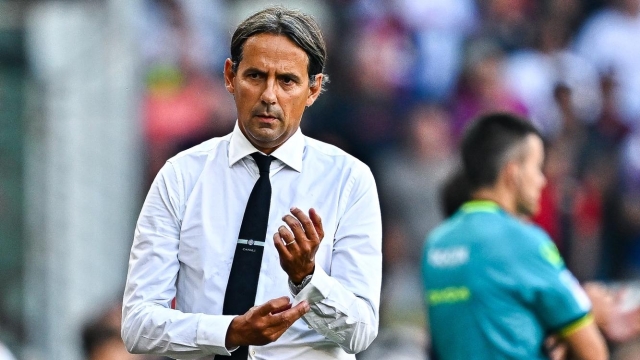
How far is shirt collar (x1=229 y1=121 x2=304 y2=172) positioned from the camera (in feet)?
12.4

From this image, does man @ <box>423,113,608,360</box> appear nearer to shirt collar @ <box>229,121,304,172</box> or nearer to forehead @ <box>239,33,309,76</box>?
shirt collar @ <box>229,121,304,172</box>

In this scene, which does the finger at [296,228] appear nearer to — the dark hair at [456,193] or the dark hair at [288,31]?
the dark hair at [288,31]

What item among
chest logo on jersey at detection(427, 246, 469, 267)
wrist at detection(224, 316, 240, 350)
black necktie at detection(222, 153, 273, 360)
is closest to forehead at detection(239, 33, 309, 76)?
black necktie at detection(222, 153, 273, 360)

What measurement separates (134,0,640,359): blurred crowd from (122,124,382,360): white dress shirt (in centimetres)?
510

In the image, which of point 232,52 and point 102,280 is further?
point 102,280

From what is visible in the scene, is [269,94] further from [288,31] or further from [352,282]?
[352,282]

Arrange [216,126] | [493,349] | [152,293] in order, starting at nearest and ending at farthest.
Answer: [152,293] → [493,349] → [216,126]

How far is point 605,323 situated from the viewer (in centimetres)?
559

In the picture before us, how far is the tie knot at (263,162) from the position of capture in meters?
3.77

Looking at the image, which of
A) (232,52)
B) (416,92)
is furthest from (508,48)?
(232,52)

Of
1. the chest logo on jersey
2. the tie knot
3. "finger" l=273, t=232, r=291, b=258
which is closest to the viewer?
"finger" l=273, t=232, r=291, b=258

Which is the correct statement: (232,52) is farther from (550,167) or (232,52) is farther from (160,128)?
(160,128)

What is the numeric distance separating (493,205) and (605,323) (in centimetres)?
76

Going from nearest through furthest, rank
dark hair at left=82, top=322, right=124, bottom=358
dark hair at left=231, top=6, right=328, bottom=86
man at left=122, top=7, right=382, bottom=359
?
man at left=122, top=7, right=382, bottom=359 → dark hair at left=231, top=6, right=328, bottom=86 → dark hair at left=82, top=322, right=124, bottom=358
